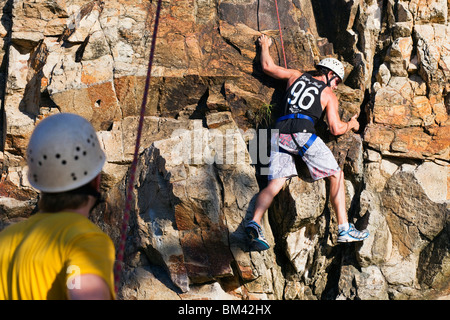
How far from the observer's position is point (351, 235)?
462 cm

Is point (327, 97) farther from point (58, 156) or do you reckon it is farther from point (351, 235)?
point (58, 156)

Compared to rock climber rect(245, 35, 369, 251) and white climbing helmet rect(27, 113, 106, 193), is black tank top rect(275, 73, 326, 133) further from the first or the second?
white climbing helmet rect(27, 113, 106, 193)

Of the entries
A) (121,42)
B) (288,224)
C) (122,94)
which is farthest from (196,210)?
(121,42)

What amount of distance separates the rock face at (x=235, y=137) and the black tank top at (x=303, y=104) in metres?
0.33

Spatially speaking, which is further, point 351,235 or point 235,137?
point 235,137

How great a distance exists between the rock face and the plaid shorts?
6.4 inches

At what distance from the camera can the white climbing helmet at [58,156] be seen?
1672 mm

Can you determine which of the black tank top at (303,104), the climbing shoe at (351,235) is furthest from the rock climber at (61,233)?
the climbing shoe at (351,235)

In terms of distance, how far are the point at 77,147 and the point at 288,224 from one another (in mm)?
3314

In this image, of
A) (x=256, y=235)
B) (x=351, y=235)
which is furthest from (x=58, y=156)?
(x=351, y=235)

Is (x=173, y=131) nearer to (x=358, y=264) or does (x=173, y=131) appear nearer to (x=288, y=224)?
(x=288, y=224)

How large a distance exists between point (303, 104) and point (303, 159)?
1.78 ft

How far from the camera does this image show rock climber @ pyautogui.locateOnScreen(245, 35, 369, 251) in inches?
181

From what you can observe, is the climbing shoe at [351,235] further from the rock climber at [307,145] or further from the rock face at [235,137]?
the rock face at [235,137]
